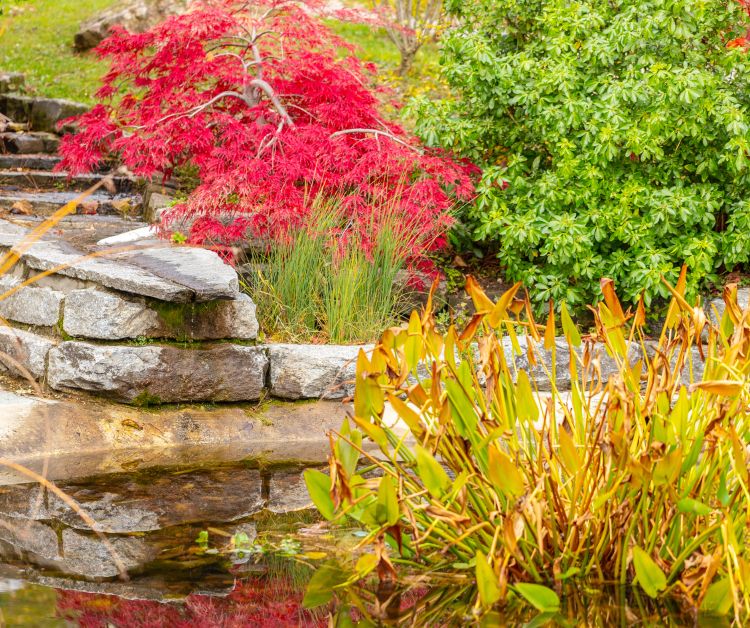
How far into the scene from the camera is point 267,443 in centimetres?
491

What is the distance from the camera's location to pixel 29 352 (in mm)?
5023

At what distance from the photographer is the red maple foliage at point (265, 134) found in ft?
18.6

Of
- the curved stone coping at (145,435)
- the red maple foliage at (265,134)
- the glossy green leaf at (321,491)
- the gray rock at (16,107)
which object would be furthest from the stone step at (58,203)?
the glossy green leaf at (321,491)

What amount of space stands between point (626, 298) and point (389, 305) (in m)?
1.52

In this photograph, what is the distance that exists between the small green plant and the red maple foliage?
0.11 m

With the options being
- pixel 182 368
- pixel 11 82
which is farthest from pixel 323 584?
pixel 11 82

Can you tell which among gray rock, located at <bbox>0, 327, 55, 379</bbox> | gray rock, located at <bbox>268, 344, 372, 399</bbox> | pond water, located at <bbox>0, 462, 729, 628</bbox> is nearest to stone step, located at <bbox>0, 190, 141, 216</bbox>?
gray rock, located at <bbox>0, 327, 55, 379</bbox>

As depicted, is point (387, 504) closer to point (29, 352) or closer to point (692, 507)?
point (692, 507)

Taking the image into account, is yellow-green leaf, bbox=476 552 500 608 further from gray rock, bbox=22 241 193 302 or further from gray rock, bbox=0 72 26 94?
gray rock, bbox=0 72 26 94

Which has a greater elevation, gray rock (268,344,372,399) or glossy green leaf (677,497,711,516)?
glossy green leaf (677,497,711,516)

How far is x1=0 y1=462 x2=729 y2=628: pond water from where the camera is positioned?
9.81 feet

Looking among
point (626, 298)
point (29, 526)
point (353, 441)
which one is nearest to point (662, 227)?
point (626, 298)

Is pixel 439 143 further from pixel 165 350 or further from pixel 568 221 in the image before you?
pixel 165 350

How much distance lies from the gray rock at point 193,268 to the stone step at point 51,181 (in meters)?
2.97
